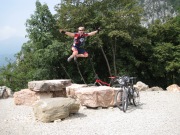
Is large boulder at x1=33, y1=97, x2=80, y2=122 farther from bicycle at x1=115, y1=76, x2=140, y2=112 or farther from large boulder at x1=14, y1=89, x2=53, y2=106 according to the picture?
large boulder at x1=14, y1=89, x2=53, y2=106

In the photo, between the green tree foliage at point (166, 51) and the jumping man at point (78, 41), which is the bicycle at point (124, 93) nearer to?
the jumping man at point (78, 41)

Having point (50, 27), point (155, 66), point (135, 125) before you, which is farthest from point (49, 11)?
point (135, 125)

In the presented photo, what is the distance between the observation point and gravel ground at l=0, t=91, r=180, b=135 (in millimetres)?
8391

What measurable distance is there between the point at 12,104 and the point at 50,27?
11176 mm

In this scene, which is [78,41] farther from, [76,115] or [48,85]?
[76,115]

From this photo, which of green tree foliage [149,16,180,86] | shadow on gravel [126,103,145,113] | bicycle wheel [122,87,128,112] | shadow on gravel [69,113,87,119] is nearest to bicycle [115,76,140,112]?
bicycle wheel [122,87,128,112]

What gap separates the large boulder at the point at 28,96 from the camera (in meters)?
12.5

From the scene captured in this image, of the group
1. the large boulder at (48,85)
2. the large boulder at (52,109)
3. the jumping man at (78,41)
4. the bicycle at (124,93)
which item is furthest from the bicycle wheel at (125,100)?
the large boulder at (48,85)

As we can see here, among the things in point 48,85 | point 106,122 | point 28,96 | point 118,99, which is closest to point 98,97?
point 118,99

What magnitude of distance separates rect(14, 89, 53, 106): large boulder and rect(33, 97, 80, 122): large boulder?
2391mm

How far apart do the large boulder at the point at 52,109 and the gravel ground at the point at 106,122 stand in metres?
0.21

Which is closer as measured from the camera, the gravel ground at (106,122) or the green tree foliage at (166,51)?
the gravel ground at (106,122)

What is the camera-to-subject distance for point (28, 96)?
1314 centimetres

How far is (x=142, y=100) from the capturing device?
13.1 metres
